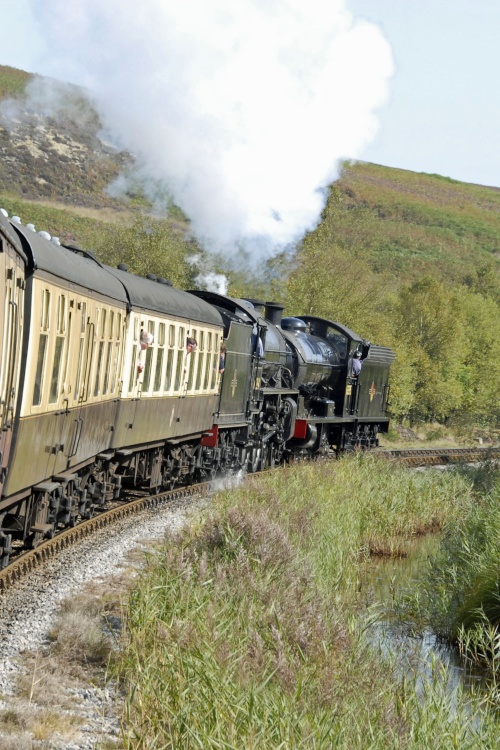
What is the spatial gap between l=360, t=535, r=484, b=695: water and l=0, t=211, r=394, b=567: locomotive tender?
3.38m

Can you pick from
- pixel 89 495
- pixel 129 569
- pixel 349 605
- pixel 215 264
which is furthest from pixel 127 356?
pixel 215 264

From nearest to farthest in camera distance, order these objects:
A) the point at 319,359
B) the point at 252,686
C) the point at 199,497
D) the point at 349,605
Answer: the point at 252,686 → the point at 349,605 → the point at 199,497 → the point at 319,359

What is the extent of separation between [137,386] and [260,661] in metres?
8.06

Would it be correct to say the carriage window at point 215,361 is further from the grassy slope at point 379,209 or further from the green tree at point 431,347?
the green tree at point 431,347

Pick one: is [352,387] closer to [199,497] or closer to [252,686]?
[199,497]

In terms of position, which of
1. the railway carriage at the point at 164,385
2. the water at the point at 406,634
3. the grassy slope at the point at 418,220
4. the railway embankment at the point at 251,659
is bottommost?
the water at the point at 406,634

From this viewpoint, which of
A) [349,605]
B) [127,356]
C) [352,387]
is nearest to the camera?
[349,605]

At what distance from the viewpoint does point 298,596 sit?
31.8ft

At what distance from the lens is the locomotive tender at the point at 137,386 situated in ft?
28.4

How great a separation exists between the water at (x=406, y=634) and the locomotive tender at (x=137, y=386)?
133 inches

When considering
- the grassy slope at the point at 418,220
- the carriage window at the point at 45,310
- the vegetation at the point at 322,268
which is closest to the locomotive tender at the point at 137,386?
the carriage window at the point at 45,310

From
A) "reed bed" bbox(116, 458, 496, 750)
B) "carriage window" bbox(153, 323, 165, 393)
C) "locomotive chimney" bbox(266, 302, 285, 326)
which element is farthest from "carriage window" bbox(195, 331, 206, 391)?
"locomotive chimney" bbox(266, 302, 285, 326)

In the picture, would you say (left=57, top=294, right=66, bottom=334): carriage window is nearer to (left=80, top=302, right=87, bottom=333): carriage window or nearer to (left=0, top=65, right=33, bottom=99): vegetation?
(left=80, top=302, right=87, bottom=333): carriage window

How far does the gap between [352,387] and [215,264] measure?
4846 millimetres
